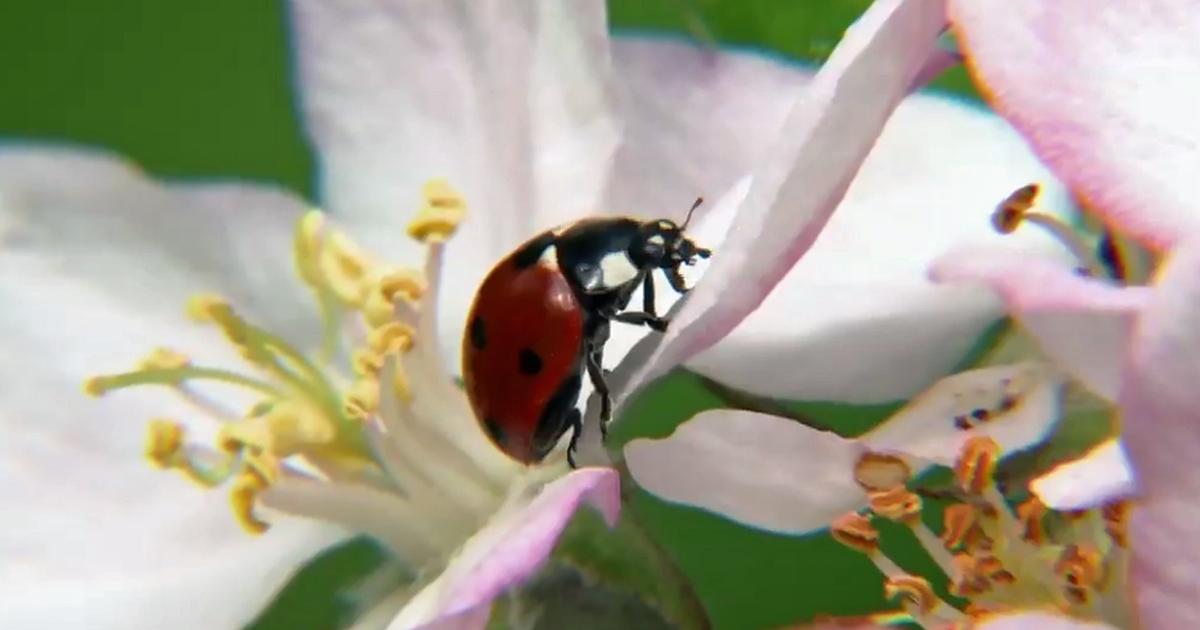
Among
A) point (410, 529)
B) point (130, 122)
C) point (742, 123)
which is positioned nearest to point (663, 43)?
point (742, 123)

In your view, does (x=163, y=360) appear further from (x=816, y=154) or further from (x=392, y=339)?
(x=816, y=154)

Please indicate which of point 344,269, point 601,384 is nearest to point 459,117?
point 344,269

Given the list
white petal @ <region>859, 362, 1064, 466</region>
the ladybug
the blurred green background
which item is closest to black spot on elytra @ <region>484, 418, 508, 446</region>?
the ladybug

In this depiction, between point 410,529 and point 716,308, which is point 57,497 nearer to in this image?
point 410,529

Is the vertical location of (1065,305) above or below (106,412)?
above

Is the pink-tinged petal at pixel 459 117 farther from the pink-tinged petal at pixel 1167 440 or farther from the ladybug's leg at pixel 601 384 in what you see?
the pink-tinged petal at pixel 1167 440

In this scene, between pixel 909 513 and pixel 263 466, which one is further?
pixel 263 466

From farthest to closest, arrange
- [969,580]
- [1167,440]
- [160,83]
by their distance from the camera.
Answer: [160,83] → [969,580] → [1167,440]
